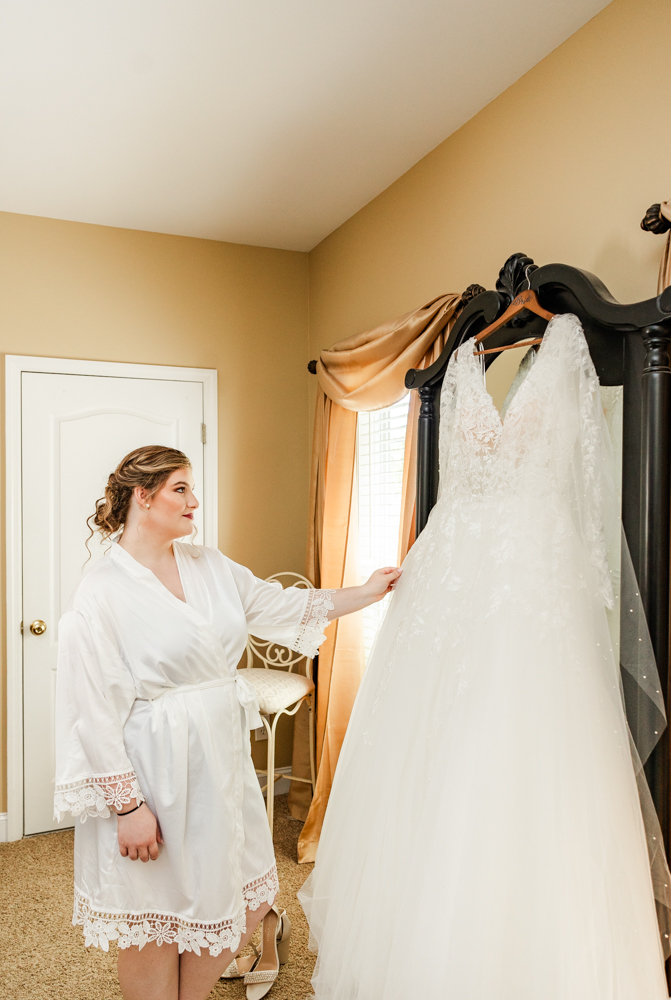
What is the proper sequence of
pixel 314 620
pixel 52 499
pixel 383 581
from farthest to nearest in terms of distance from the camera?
pixel 52 499 < pixel 314 620 < pixel 383 581

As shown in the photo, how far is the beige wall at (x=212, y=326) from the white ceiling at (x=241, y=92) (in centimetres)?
25

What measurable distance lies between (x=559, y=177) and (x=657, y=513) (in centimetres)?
116

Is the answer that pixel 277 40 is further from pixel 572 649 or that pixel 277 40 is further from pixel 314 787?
pixel 314 787

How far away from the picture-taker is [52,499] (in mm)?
3410

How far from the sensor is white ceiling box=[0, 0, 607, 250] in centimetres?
198

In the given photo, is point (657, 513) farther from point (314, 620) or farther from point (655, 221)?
point (314, 620)

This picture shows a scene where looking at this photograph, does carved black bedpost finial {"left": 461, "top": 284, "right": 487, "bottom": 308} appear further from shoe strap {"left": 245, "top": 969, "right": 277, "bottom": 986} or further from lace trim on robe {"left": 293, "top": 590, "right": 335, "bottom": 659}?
shoe strap {"left": 245, "top": 969, "right": 277, "bottom": 986}

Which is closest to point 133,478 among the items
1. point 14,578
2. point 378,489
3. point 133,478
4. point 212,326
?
point 133,478

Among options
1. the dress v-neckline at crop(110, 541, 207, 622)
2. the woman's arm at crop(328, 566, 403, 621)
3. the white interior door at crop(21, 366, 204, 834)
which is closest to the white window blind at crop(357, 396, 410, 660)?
the woman's arm at crop(328, 566, 403, 621)

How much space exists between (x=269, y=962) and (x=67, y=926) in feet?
2.82

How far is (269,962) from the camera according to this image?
7.39 feet

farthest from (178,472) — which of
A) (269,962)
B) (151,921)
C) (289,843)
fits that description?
(289,843)

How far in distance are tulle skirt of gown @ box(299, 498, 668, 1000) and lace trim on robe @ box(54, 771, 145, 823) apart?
0.53 m

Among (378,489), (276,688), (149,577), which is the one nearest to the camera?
(149,577)
